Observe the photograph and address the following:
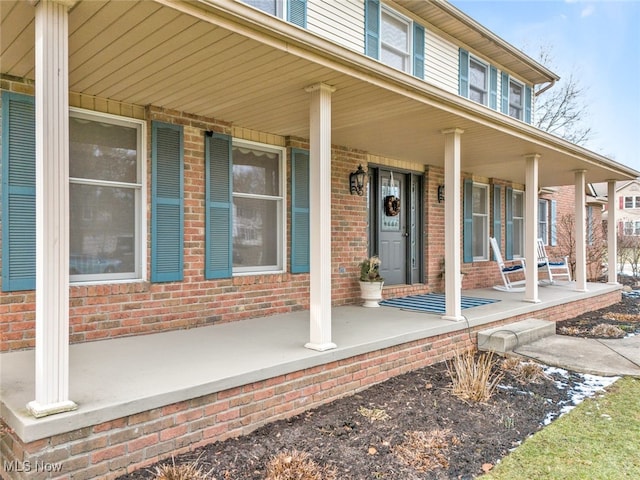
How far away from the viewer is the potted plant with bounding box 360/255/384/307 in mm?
6105

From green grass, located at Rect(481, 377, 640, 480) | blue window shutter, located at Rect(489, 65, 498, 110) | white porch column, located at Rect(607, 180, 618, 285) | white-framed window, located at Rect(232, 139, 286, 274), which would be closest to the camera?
Result: green grass, located at Rect(481, 377, 640, 480)

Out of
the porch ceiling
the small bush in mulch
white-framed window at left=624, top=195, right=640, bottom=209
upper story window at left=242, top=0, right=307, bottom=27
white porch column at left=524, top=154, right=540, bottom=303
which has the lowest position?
the small bush in mulch

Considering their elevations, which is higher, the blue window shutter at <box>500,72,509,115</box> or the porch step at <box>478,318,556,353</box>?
the blue window shutter at <box>500,72,509,115</box>

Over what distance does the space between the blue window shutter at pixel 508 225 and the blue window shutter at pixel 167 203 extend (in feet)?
24.2

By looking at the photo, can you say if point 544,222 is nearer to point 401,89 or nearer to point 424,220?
point 424,220

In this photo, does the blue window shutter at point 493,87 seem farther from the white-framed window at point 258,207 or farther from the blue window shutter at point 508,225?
the white-framed window at point 258,207

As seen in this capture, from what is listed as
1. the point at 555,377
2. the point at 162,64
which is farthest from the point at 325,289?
the point at 555,377

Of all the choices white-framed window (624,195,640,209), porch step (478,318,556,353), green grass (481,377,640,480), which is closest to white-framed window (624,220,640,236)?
white-framed window (624,195,640,209)

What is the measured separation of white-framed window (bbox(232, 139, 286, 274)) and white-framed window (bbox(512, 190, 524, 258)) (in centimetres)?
665

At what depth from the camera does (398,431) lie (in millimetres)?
3229

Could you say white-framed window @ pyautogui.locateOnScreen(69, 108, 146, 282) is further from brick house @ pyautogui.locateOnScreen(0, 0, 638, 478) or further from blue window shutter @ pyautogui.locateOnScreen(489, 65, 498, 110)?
blue window shutter @ pyautogui.locateOnScreen(489, 65, 498, 110)

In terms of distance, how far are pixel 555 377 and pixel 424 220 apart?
143 inches

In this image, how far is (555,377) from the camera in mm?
4508

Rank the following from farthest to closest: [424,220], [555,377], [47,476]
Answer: [424,220]
[555,377]
[47,476]
